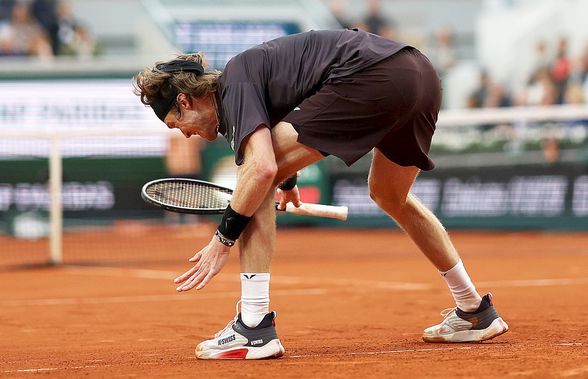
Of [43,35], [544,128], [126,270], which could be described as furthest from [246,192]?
[43,35]

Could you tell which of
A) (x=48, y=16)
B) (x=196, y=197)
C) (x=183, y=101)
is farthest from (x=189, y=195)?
(x=48, y=16)

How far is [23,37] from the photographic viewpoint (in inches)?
742

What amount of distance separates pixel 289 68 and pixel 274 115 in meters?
0.25

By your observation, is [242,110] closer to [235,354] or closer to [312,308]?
[235,354]

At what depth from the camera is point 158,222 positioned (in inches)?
648

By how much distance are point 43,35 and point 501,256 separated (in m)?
9.72

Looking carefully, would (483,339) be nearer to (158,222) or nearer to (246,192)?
(246,192)

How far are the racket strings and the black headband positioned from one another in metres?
0.69

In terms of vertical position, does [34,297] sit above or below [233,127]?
below

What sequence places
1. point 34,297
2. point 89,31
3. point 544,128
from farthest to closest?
point 89,31
point 544,128
point 34,297

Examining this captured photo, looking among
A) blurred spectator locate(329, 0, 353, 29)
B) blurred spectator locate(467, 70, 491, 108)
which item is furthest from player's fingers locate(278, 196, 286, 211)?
blurred spectator locate(329, 0, 353, 29)

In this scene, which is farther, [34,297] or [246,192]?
[34,297]

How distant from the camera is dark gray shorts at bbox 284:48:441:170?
202 inches

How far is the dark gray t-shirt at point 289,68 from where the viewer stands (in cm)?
510
